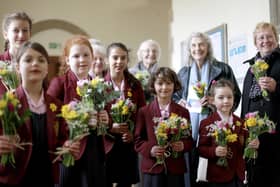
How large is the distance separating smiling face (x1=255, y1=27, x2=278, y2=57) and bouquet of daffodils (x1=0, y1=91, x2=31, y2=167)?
6.64 feet

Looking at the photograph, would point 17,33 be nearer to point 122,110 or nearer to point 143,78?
point 122,110

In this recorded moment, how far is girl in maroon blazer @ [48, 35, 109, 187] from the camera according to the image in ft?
8.10

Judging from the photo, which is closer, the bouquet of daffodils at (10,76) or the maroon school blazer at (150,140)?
the bouquet of daffodils at (10,76)

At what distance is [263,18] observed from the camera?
487 centimetres

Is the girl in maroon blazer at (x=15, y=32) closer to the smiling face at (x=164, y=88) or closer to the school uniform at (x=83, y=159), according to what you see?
the school uniform at (x=83, y=159)

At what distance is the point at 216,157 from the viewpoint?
2967 millimetres

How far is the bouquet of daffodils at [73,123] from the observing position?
222cm

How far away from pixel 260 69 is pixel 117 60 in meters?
1.09

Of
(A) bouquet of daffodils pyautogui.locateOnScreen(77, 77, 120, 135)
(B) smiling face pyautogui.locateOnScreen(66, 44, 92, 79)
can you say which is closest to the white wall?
(B) smiling face pyautogui.locateOnScreen(66, 44, 92, 79)

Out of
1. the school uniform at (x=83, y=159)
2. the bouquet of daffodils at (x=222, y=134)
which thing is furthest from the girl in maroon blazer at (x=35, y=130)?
the bouquet of daffodils at (x=222, y=134)

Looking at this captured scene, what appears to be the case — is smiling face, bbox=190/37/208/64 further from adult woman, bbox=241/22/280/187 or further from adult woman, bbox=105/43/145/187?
adult woman, bbox=105/43/145/187

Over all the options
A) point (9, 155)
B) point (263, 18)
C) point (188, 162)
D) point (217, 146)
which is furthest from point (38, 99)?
point (263, 18)

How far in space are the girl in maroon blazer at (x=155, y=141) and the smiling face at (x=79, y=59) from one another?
623 mm

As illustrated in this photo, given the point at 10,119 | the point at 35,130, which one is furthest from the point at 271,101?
the point at 10,119
